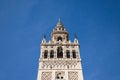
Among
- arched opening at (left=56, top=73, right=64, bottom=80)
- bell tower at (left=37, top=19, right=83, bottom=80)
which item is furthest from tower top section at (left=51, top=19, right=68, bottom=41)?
arched opening at (left=56, top=73, right=64, bottom=80)

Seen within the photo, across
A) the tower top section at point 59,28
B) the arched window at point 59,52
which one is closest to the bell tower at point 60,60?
the arched window at point 59,52

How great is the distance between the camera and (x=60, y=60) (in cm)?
3250

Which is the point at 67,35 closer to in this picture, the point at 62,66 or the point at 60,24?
the point at 60,24

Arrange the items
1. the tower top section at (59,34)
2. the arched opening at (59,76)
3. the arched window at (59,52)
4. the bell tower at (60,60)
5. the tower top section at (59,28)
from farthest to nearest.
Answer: the tower top section at (59,28) < the tower top section at (59,34) < the arched window at (59,52) < the bell tower at (60,60) < the arched opening at (59,76)

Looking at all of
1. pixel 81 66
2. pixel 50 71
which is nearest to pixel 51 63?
pixel 50 71

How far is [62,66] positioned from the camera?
104 ft

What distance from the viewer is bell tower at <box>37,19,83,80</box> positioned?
30.5 meters

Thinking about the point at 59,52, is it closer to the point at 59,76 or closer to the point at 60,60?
the point at 60,60

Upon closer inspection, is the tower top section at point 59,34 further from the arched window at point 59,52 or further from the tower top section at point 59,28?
the arched window at point 59,52

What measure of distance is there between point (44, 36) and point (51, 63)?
21.3 feet

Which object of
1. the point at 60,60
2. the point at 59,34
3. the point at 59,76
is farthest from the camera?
the point at 59,34

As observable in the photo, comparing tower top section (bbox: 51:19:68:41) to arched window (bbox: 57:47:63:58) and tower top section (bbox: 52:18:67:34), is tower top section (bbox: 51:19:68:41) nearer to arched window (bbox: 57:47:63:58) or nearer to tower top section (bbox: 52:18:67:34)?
tower top section (bbox: 52:18:67:34)

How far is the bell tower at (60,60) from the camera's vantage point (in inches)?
1201

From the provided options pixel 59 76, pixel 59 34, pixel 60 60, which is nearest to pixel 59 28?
pixel 59 34
